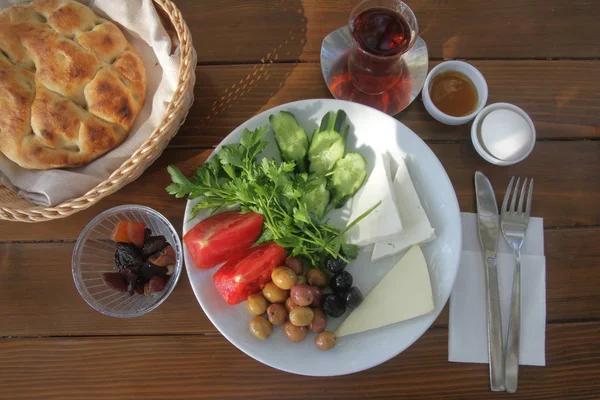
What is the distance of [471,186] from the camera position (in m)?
1.19

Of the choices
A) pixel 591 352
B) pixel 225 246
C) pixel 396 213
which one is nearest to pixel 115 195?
pixel 225 246

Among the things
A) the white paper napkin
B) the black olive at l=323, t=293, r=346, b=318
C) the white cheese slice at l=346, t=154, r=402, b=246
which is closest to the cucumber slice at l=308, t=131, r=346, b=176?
the white cheese slice at l=346, t=154, r=402, b=246

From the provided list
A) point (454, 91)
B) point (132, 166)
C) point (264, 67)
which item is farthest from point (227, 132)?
point (454, 91)

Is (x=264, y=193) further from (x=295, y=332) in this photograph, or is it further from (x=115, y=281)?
(x=115, y=281)

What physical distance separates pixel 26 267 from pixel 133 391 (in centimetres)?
45

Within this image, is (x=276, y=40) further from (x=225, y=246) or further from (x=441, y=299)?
(x=441, y=299)

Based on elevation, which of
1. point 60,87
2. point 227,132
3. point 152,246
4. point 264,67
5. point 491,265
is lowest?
point 491,265

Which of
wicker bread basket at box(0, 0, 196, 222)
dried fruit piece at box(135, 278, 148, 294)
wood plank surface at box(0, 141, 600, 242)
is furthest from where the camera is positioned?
wood plank surface at box(0, 141, 600, 242)

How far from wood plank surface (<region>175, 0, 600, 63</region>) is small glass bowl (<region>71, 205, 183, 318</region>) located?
487mm

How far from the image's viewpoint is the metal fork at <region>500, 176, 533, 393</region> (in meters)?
1.09

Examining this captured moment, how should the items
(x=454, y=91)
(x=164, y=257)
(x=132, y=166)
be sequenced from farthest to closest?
1. (x=454, y=91)
2. (x=164, y=257)
3. (x=132, y=166)

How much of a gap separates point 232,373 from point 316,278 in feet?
1.16

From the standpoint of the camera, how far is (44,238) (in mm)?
1191

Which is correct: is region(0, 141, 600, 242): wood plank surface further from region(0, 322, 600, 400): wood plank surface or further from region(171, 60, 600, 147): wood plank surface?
region(0, 322, 600, 400): wood plank surface
